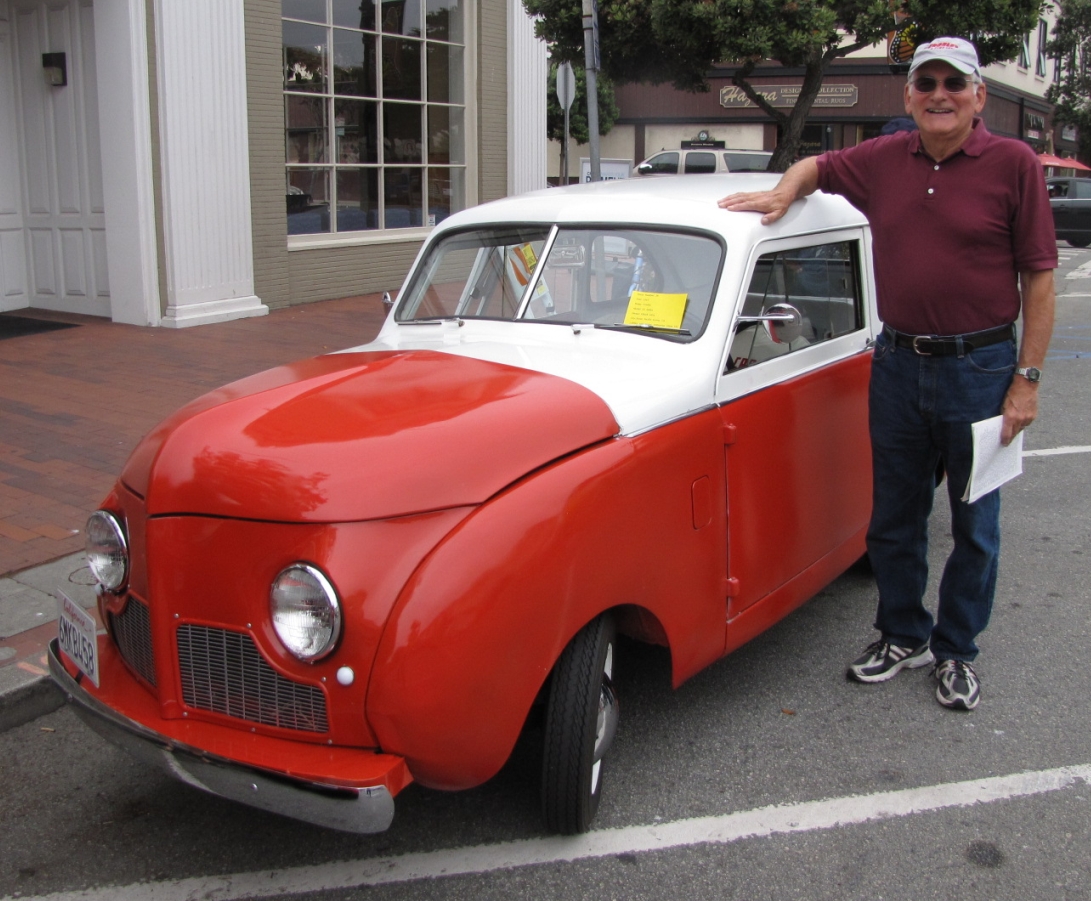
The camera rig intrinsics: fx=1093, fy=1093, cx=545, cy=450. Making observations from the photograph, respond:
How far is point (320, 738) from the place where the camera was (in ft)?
8.37

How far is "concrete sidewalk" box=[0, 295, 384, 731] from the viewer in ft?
13.4

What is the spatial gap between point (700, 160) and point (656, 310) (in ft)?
83.3

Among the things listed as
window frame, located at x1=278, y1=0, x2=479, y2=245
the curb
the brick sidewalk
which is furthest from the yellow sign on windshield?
window frame, located at x1=278, y1=0, x2=479, y2=245

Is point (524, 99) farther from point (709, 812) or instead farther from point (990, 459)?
point (709, 812)

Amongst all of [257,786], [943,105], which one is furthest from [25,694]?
[943,105]

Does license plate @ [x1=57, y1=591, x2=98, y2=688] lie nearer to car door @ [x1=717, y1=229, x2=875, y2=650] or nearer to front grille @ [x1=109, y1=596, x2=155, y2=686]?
front grille @ [x1=109, y1=596, x2=155, y2=686]

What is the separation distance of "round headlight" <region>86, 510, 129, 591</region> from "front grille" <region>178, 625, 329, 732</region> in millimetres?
322

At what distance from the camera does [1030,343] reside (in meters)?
3.50

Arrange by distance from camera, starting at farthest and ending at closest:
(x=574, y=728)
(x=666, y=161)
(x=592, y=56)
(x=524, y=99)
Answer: (x=666, y=161) → (x=524, y=99) → (x=592, y=56) → (x=574, y=728)

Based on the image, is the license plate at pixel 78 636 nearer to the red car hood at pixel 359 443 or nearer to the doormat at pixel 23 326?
the red car hood at pixel 359 443

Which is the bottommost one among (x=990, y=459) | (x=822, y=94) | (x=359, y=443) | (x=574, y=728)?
(x=574, y=728)

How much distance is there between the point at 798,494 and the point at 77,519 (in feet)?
11.1

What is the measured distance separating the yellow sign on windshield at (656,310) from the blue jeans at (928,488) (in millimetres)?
777

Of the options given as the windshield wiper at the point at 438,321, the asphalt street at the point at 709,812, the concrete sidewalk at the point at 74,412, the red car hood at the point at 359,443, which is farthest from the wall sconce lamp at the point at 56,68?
the red car hood at the point at 359,443
